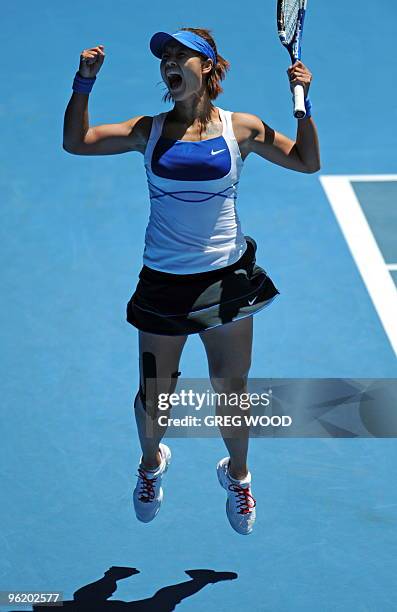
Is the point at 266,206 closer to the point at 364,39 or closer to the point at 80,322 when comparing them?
the point at 80,322

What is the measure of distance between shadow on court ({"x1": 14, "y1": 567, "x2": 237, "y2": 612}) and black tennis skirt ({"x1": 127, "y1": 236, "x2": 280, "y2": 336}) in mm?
1426

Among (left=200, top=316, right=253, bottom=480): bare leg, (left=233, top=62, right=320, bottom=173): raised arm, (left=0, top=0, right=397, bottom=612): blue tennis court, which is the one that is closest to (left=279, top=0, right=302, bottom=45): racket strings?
(left=233, top=62, right=320, bottom=173): raised arm

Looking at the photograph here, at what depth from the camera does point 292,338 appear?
8.14 m

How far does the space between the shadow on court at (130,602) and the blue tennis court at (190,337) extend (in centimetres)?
1

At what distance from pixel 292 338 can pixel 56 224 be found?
2.24 meters

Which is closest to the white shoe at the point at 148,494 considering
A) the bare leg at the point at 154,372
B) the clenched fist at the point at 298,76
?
the bare leg at the point at 154,372

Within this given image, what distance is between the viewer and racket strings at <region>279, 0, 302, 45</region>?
19.1ft

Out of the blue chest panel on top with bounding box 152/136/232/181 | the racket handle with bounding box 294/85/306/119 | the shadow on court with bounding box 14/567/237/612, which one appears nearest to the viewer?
the racket handle with bounding box 294/85/306/119

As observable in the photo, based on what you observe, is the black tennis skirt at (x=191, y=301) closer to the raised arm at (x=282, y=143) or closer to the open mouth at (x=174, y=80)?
the raised arm at (x=282, y=143)

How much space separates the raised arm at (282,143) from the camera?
566cm

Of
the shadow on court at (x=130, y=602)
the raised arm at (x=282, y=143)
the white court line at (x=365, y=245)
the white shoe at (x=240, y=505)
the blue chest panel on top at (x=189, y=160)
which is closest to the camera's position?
the blue chest panel on top at (x=189, y=160)

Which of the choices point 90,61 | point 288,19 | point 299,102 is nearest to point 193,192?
point 299,102

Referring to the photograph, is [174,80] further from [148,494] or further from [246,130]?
[148,494]

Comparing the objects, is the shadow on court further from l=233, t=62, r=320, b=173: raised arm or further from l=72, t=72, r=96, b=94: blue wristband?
l=72, t=72, r=96, b=94: blue wristband
